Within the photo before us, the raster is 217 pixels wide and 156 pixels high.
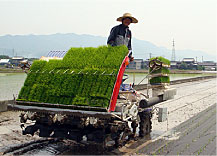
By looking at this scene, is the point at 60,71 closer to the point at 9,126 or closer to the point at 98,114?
the point at 98,114

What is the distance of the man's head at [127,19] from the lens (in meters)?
9.02

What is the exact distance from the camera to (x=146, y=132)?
10.5 meters

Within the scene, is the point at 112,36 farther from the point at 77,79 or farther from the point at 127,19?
the point at 77,79

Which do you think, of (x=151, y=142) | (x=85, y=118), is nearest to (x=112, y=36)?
(x=85, y=118)

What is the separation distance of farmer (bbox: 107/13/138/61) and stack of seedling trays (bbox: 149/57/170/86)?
4.61ft

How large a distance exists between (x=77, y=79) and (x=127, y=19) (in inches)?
113

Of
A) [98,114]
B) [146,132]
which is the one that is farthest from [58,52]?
[146,132]

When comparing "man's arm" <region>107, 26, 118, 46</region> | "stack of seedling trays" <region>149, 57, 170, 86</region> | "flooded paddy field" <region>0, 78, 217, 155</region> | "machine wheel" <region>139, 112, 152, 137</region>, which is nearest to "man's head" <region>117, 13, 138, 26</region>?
"man's arm" <region>107, 26, 118, 46</region>

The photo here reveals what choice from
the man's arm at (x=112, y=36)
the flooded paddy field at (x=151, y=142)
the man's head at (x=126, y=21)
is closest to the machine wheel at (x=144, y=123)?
the flooded paddy field at (x=151, y=142)

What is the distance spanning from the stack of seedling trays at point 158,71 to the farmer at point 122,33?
4.61 ft

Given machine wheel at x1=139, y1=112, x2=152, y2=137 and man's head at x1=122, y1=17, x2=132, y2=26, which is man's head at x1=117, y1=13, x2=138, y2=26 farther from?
machine wheel at x1=139, y1=112, x2=152, y2=137

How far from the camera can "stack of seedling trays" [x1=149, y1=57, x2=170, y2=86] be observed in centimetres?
1005

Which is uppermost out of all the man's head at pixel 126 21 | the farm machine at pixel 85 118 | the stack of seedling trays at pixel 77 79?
the man's head at pixel 126 21

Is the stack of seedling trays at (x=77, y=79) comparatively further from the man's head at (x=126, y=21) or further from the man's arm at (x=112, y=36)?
the man's head at (x=126, y=21)
